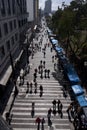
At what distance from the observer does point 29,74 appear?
127ft

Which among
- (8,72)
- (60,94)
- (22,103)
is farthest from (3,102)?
(60,94)

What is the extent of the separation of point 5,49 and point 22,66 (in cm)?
1049

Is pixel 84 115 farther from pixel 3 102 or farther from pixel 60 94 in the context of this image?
pixel 3 102

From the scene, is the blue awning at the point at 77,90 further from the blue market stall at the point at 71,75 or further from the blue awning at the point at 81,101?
the blue market stall at the point at 71,75

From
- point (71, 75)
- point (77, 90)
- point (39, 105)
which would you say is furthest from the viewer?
point (71, 75)

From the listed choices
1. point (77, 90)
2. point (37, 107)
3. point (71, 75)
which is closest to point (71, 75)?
point (71, 75)

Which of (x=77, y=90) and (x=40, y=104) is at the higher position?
(x=77, y=90)

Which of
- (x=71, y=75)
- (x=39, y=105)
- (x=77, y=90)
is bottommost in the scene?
(x=39, y=105)

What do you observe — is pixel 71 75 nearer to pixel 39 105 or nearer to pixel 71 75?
pixel 71 75

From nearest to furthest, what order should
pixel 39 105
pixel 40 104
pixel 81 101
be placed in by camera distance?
pixel 81 101
pixel 39 105
pixel 40 104

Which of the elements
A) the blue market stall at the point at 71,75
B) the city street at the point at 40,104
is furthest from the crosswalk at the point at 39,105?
the blue market stall at the point at 71,75

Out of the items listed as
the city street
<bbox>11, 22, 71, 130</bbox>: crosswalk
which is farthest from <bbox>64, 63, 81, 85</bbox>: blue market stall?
<bbox>11, 22, 71, 130</bbox>: crosswalk

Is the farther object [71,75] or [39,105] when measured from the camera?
[71,75]

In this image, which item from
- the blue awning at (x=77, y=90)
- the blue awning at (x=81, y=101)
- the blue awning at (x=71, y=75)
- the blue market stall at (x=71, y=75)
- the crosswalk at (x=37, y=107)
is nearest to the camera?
the crosswalk at (x=37, y=107)
